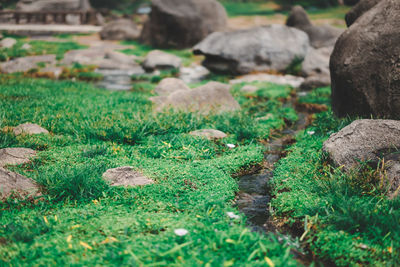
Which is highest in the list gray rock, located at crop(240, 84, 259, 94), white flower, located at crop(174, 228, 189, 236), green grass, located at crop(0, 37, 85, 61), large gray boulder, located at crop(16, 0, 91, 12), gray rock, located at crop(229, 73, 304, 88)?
large gray boulder, located at crop(16, 0, 91, 12)

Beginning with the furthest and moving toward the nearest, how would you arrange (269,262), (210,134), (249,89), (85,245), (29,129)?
(249,89) < (210,134) < (29,129) < (85,245) < (269,262)

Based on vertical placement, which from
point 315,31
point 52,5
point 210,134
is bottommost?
point 210,134

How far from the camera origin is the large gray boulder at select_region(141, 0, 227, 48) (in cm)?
1642

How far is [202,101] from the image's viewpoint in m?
7.13

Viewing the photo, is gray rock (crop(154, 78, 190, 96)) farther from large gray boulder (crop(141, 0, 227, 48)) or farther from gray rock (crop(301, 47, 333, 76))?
large gray boulder (crop(141, 0, 227, 48))

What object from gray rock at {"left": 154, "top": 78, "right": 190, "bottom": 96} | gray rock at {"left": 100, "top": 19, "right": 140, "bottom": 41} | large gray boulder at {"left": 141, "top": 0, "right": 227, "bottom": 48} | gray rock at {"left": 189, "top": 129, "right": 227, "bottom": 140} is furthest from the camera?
gray rock at {"left": 100, "top": 19, "right": 140, "bottom": 41}

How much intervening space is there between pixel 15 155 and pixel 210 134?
2.78 meters

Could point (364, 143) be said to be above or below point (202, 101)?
above

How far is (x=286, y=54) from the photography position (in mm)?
12188

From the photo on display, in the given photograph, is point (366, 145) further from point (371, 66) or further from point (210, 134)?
point (210, 134)

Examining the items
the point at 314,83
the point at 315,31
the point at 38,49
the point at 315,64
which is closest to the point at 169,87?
the point at 314,83

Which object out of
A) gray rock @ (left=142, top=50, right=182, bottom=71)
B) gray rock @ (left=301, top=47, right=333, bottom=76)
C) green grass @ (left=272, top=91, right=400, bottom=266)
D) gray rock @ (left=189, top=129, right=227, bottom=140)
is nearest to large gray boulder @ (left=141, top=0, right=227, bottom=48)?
gray rock @ (left=142, top=50, right=182, bottom=71)

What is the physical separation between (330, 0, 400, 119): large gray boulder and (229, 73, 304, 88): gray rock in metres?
4.71

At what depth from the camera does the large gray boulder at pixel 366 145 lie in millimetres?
4031
